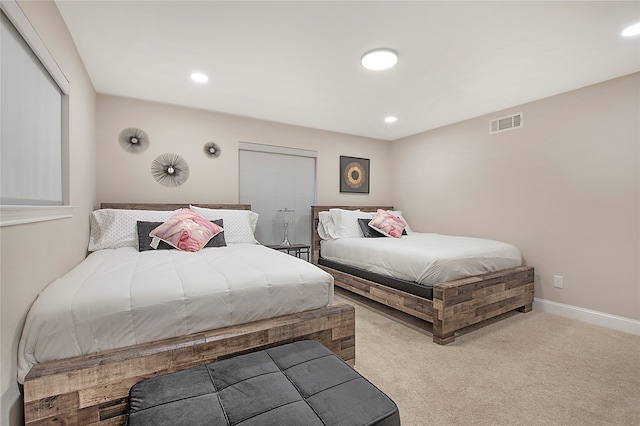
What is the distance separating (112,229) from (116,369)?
1.83 metres

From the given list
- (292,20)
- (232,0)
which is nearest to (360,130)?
(292,20)

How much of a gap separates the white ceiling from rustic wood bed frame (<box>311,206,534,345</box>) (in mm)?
1882

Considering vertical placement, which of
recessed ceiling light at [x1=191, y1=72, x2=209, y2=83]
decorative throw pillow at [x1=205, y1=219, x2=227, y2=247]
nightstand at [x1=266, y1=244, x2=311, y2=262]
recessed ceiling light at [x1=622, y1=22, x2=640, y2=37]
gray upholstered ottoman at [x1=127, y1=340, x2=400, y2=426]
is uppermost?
recessed ceiling light at [x1=622, y1=22, x2=640, y2=37]

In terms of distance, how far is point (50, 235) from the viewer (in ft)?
4.96

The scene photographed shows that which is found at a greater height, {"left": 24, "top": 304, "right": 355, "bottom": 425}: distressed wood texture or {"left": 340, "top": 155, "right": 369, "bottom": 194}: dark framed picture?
{"left": 340, "top": 155, "right": 369, "bottom": 194}: dark framed picture

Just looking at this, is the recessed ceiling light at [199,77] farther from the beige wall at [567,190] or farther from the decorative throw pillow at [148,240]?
the beige wall at [567,190]

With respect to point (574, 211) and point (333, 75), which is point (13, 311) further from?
point (574, 211)

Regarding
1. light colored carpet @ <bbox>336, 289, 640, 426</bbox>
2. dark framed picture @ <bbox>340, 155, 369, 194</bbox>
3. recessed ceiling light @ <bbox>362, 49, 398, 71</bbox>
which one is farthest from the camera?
dark framed picture @ <bbox>340, 155, 369, 194</bbox>

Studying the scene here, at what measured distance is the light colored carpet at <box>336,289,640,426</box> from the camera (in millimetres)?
1485

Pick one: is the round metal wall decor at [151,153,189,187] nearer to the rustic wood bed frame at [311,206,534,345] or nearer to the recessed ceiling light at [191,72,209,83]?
the recessed ceiling light at [191,72,209,83]

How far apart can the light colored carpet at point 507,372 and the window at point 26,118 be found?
2.16 meters

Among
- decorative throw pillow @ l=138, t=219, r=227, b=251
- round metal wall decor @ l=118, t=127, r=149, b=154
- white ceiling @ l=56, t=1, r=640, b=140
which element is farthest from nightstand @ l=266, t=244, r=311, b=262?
round metal wall decor @ l=118, t=127, r=149, b=154

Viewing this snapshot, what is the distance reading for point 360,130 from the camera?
4367mm

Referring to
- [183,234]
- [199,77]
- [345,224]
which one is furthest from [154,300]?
[345,224]
